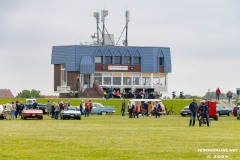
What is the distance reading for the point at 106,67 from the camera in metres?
121

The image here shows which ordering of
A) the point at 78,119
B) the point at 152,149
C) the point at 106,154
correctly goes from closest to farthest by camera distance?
the point at 106,154 → the point at 152,149 → the point at 78,119

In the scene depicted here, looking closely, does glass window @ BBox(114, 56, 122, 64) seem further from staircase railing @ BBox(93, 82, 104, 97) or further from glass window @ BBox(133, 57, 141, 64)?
staircase railing @ BBox(93, 82, 104, 97)

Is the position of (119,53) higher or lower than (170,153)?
higher

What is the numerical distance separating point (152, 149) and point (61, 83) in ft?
308

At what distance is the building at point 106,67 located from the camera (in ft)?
392

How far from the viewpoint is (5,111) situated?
6675cm

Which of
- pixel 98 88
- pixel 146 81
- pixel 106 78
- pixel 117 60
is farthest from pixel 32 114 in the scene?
pixel 146 81

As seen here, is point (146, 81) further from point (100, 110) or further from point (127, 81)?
point (100, 110)

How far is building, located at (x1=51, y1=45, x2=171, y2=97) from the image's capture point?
11956 centimetres

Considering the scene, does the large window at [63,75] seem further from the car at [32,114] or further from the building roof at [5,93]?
the car at [32,114]

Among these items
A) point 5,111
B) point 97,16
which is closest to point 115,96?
point 97,16

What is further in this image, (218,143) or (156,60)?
(156,60)

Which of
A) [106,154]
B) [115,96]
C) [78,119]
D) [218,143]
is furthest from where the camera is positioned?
[115,96]

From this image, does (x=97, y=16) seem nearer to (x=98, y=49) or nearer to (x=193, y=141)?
(x=98, y=49)
